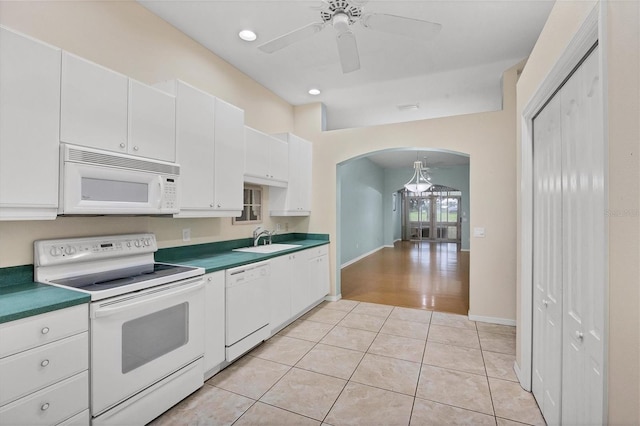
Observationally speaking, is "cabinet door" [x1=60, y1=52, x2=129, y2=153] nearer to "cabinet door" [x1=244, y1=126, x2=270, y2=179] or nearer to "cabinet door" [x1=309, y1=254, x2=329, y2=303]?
"cabinet door" [x1=244, y1=126, x2=270, y2=179]

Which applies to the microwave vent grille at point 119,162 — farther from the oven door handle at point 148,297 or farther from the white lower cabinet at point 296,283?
the white lower cabinet at point 296,283

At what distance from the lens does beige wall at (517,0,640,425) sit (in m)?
0.85

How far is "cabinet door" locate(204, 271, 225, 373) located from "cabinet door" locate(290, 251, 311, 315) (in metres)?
1.20

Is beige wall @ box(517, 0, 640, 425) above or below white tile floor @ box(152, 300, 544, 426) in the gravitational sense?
above

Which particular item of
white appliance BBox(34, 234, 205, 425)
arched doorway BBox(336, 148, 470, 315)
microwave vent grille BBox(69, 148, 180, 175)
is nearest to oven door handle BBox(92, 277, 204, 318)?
white appliance BBox(34, 234, 205, 425)

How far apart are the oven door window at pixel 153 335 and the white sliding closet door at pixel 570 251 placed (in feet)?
7.33

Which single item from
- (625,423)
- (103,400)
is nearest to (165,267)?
(103,400)

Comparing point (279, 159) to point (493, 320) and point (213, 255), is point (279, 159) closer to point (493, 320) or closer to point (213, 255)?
point (213, 255)

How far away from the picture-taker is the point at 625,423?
2.96 feet

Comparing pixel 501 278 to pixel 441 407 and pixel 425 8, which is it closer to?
pixel 441 407

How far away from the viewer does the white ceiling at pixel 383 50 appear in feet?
8.66

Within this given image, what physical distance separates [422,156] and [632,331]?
8583 mm

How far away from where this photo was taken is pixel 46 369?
4.66 feet

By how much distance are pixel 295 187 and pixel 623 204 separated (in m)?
3.66
